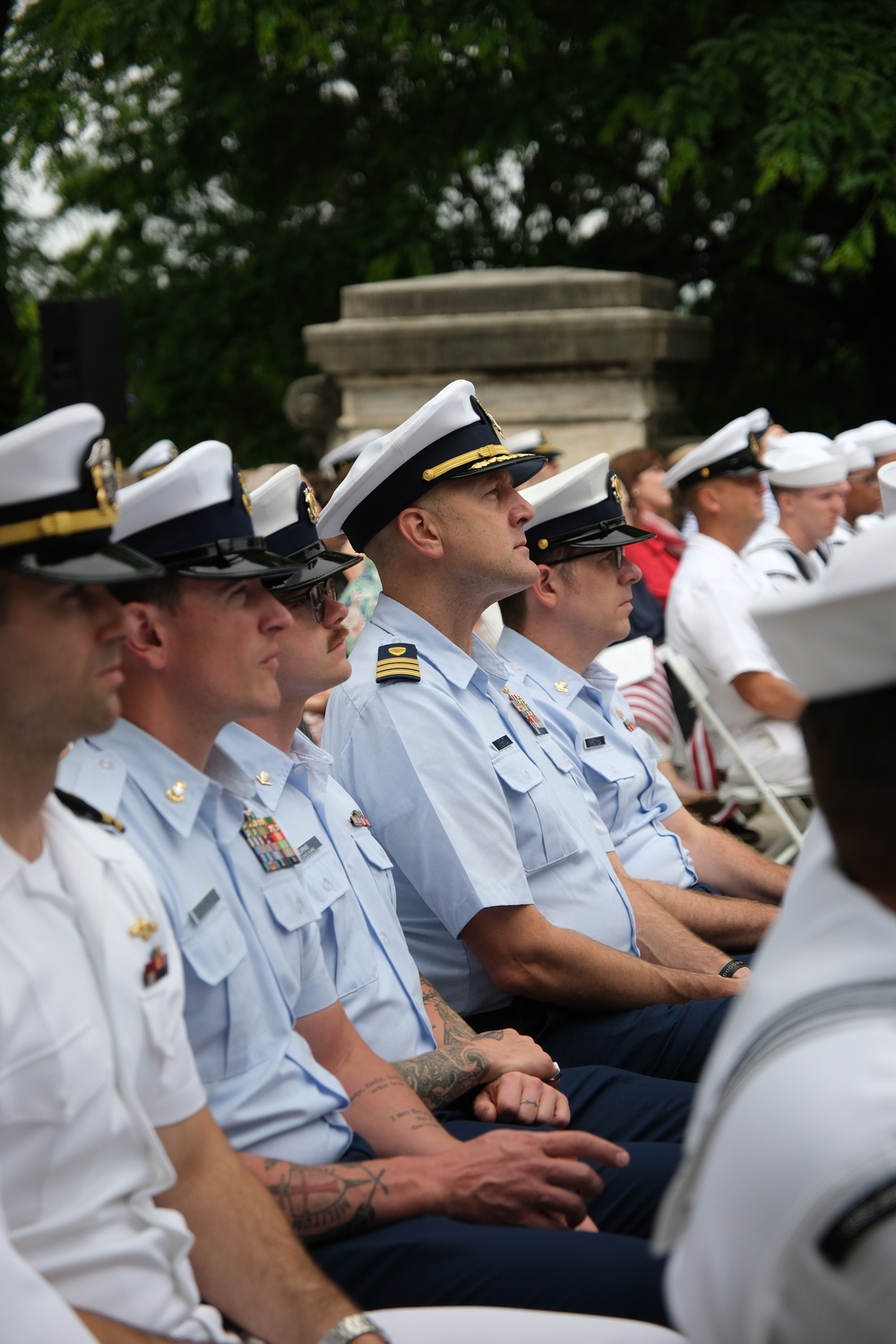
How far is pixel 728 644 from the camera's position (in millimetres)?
5844

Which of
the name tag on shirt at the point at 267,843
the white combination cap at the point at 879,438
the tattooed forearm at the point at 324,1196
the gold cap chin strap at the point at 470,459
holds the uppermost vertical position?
the gold cap chin strap at the point at 470,459

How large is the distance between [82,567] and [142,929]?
1.52 feet

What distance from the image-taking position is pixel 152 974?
6.36ft

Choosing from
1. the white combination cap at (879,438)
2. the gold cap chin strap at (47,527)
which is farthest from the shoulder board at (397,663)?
the white combination cap at (879,438)

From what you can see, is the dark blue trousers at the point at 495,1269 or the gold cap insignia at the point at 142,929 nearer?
the gold cap insignia at the point at 142,929

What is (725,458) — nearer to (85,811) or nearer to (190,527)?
(190,527)

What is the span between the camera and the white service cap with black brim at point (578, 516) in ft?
13.5

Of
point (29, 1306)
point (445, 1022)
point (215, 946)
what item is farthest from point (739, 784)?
point (29, 1306)

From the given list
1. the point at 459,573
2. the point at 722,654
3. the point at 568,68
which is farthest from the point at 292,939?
the point at 568,68

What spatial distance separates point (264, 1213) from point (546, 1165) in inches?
20.2

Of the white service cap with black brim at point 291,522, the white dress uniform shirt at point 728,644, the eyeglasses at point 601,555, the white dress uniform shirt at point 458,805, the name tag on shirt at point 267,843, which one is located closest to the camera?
the name tag on shirt at point 267,843

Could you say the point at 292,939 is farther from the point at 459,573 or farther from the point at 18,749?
the point at 459,573

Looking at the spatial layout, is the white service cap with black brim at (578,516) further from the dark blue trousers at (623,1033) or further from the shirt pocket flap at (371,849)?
the shirt pocket flap at (371,849)

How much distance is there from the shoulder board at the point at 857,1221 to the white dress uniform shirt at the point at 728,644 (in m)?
4.72
